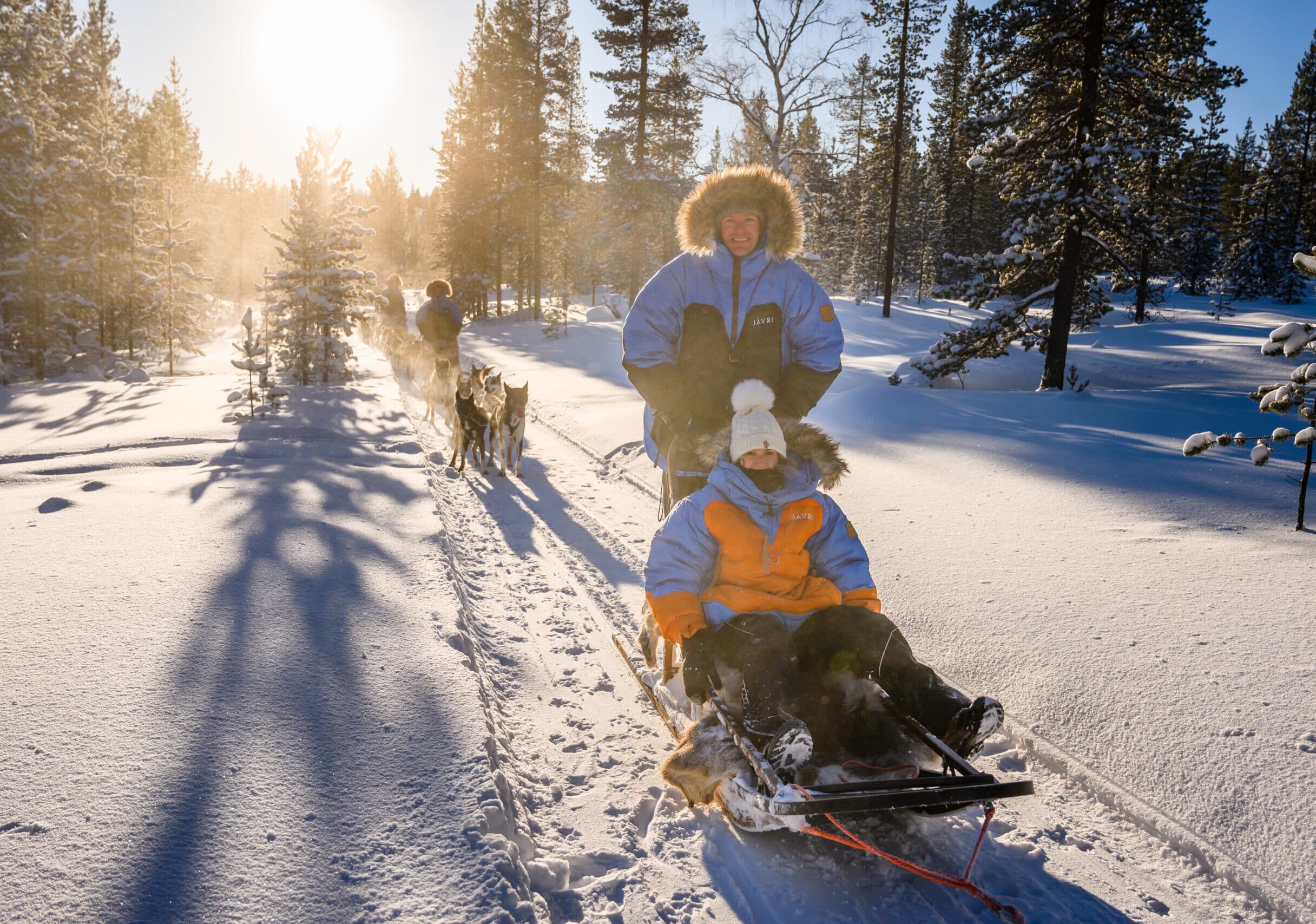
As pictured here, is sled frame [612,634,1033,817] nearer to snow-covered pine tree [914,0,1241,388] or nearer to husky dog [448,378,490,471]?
husky dog [448,378,490,471]

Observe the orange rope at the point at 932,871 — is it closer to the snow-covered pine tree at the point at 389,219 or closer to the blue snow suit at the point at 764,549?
the blue snow suit at the point at 764,549

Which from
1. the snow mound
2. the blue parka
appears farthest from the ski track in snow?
the blue parka

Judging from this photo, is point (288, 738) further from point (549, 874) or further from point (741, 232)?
point (741, 232)

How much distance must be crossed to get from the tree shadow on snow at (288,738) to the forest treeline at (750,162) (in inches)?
485

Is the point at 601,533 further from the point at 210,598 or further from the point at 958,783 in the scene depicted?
the point at 958,783

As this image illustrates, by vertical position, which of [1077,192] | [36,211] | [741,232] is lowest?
[741,232]

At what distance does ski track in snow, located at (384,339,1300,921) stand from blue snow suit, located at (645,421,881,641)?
0.79 m

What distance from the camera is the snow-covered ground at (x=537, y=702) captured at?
2.45 metres

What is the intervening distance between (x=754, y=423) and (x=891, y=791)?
1.66m

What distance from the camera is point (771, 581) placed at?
347 cm

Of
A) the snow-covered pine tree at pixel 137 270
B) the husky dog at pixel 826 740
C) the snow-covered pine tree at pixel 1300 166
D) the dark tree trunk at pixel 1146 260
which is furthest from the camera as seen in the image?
the snow-covered pine tree at pixel 1300 166

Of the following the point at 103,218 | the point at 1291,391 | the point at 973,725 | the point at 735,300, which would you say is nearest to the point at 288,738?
the point at 973,725

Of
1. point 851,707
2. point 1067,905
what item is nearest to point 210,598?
Answer: point 851,707

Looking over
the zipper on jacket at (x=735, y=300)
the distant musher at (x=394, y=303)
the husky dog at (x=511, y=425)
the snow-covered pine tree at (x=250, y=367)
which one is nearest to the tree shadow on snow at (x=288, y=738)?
the zipper on jacket at (x=735, y=300)
